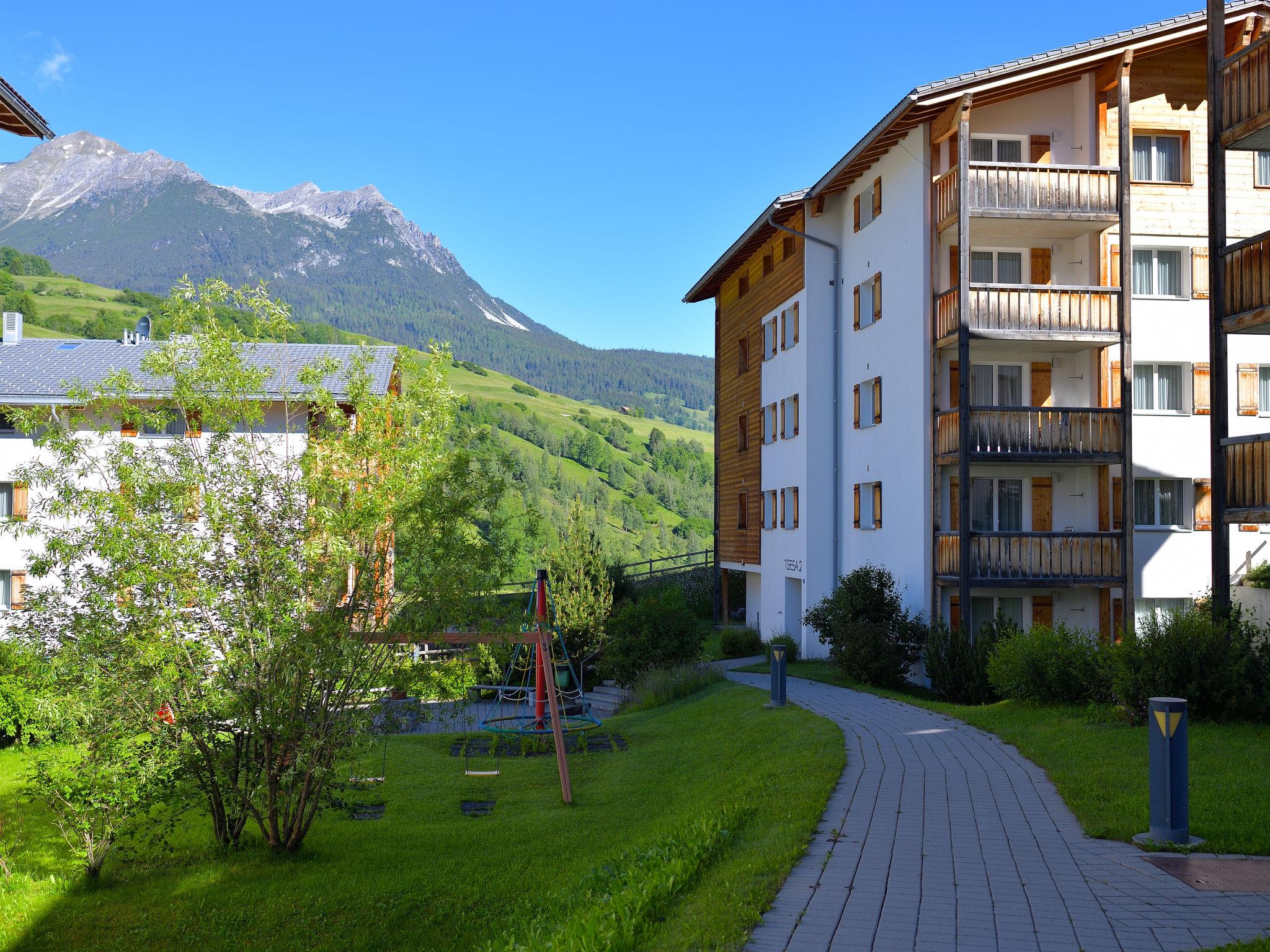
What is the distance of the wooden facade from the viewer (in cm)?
3462

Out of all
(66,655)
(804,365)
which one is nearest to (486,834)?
(66,655)

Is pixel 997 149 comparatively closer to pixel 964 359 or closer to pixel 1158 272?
pixel 1158 272

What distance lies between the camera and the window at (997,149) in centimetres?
2512

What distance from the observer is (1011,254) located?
2555cm

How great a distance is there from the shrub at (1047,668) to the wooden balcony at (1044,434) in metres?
5.79

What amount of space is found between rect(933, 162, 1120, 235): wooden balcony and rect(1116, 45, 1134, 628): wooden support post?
29cm

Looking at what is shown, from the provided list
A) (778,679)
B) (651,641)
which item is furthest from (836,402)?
(778,679)

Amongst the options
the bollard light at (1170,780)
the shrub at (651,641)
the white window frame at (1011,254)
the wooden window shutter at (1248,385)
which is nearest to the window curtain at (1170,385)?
the wooden window shutter at (1248,385)

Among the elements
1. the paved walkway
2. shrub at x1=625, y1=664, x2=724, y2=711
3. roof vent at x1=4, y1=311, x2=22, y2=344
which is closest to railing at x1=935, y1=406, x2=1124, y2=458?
shrub at x1=625, y1=664, x2=724, y2=711

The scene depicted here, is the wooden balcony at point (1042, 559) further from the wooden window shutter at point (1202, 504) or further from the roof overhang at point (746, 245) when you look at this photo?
the roof overhang at point (746, 245)

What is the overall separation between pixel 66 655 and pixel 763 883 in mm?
8136

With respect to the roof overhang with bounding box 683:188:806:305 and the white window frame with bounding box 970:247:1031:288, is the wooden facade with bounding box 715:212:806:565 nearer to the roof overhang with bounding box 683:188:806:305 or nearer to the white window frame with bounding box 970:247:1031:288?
the roof overhang with bounding box 683:188:806:305

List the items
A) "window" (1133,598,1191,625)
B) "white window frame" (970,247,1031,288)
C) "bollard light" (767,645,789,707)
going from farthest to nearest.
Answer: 1. "white window frame" (970,247,1031,288)
2. "window" (1133,598,1191,625)
3. "bollard light" (767,645,789,707)

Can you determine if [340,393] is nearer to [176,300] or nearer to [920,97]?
[176,300]
